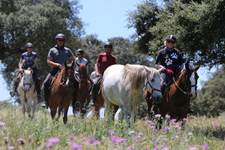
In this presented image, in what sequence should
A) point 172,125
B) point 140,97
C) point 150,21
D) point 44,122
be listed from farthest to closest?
point 150,21 < point 140,97 < point 44,122 < point 172,125

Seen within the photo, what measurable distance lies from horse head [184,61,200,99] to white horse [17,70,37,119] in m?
6.91

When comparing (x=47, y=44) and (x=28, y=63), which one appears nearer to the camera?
(x=28, y=63)

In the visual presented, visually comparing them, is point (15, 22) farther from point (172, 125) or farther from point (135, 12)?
point (172, 125)

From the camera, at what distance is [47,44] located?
35500 mm

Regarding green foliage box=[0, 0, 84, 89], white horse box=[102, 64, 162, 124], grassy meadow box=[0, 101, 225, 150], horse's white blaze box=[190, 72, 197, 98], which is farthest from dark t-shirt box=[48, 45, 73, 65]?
green foliage box=[0, 0, 84, 89]

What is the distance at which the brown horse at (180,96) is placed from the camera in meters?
9.26

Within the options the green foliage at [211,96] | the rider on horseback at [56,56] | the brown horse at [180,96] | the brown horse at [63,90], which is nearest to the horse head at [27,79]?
the rider on horseback at [56,56]

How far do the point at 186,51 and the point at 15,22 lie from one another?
20418 mm

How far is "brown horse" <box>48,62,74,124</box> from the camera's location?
395 inches

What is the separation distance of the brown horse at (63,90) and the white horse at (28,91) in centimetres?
333

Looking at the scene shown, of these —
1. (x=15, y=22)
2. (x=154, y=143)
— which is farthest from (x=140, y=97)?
(x=15, y=22)

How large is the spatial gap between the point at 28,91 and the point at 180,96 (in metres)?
6.86

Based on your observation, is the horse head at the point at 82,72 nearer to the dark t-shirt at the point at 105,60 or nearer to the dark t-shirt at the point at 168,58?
the dark t-shirt at the point at 105,60

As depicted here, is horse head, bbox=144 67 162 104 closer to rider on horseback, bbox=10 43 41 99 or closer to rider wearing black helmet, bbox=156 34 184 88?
rider wearing black helmet, bbox=156 34 184 88
